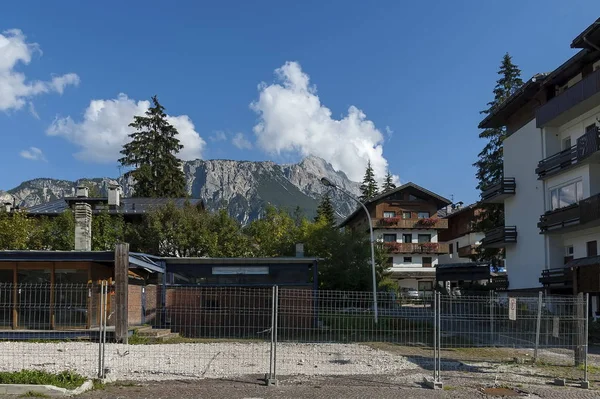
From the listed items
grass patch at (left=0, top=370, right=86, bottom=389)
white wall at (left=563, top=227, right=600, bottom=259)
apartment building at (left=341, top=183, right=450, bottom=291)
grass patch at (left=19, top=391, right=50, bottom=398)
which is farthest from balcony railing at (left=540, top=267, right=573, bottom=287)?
apartment building at (left=341, top=183, right=450, bottom=291)

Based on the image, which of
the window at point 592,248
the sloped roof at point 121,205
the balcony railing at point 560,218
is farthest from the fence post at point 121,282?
the sloped roof at point 121,205

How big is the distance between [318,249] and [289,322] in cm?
2488

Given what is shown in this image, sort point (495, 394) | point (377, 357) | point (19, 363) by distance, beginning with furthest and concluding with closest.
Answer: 1. point (377, 357)
2. point (19, 363)
3. point (495, 394)

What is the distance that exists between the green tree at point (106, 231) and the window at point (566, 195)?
27186mm

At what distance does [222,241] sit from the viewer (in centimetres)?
3997

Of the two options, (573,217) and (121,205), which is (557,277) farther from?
(121,205)

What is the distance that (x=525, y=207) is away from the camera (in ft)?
120

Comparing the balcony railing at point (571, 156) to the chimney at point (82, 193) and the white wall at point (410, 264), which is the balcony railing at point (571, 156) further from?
the chimney at point (82, 193)

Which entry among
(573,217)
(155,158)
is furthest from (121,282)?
(155,158)

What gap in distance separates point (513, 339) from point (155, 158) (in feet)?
169

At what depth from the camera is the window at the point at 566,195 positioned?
30850 mm

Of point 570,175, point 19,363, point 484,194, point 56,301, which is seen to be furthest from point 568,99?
point 19,363

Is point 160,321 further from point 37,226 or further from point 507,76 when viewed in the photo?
point 507,76

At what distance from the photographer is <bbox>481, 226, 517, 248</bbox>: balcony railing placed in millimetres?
37416
